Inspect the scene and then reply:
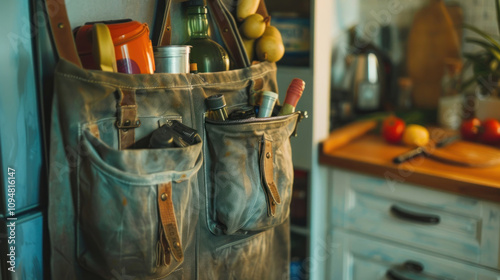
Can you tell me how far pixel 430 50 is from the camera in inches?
72.3

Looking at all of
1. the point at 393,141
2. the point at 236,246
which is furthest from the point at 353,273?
the point at 236,246

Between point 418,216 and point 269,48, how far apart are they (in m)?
0.71

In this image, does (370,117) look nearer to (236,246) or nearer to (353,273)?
(353,273)

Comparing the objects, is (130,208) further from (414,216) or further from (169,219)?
(414,216)

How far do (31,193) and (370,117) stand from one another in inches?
52.9

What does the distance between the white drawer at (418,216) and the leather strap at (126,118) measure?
909 millimetres

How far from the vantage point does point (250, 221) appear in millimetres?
853

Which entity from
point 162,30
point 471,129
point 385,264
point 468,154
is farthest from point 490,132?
point 162,30

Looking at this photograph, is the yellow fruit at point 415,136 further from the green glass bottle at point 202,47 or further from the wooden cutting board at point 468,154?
the green glass bottle at point 202,47

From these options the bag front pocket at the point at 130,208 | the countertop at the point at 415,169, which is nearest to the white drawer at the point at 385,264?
the countertop at the point at 415,169

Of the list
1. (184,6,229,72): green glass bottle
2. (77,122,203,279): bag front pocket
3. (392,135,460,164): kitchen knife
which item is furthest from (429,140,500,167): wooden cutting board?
(77,122,203,279): bag front pocket

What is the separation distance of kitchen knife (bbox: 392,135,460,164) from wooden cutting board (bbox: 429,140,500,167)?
0.05 feet

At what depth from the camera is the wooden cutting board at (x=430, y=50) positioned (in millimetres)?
1777

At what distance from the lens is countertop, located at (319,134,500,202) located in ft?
4.09
